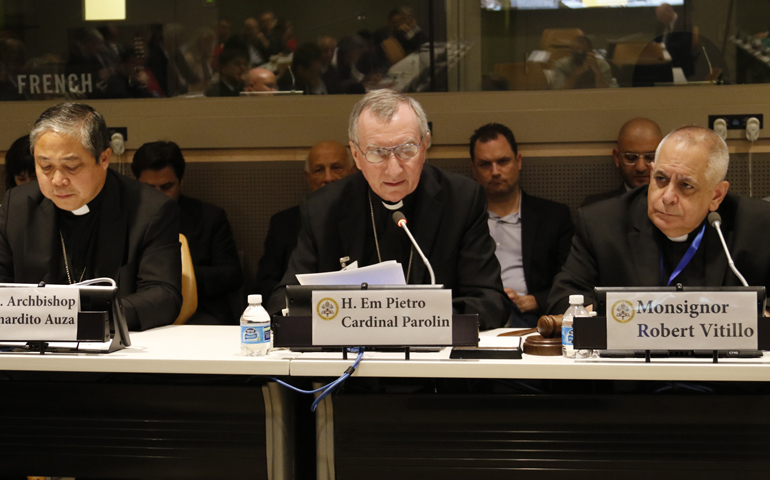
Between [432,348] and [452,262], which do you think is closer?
[432,348]

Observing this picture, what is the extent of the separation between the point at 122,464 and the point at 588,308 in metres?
1.37

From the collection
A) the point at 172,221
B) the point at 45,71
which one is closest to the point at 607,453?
the point at 172,221

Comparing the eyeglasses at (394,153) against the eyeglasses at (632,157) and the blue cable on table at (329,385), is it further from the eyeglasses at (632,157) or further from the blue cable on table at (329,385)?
the eyeglasses at (632,157)

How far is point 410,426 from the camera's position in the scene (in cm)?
184

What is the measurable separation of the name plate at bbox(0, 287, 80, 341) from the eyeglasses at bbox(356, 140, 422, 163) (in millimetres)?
967

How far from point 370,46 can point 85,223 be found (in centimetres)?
230

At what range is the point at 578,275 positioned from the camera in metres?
2.43

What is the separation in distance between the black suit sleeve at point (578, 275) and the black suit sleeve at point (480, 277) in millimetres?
164

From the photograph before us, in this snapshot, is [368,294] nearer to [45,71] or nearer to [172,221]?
[172,221]

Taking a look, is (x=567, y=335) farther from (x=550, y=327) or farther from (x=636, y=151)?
(x=636, y=151)

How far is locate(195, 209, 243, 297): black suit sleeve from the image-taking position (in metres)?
3.68

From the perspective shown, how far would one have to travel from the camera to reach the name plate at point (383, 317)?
1772 mm

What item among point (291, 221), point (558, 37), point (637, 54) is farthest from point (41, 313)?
point (637, 54)

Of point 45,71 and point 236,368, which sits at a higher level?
point 45,71
